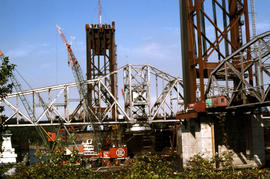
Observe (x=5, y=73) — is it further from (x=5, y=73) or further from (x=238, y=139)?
(x=238, y=139)

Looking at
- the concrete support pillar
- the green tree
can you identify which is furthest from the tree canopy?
the concrete support pillar

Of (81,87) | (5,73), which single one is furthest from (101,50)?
(5,73)

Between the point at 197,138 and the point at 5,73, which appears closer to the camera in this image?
the point at 5,73

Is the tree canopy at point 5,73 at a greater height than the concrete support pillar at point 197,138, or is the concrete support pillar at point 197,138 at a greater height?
the tree canopy at point 5,73

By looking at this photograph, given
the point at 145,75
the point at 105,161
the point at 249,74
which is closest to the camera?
the point at 249,74

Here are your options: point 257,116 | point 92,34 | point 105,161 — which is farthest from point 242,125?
point 92,34

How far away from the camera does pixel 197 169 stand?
21.2 m

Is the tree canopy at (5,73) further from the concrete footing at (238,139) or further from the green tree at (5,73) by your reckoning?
the concrete footing at (238,139)

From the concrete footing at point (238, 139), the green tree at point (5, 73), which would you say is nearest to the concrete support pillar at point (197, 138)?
the concrete footing at point (238, 139)

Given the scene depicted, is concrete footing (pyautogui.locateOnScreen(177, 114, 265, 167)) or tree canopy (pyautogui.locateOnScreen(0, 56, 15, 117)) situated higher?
tree canopy (pyautogui.locateOnScreen(0, 56, 15, 117))

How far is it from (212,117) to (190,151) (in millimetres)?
6773

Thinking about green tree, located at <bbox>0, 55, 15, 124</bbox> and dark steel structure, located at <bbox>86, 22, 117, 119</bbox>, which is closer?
green tree, located at <bbox>0, 55, 15, 124</bbox>

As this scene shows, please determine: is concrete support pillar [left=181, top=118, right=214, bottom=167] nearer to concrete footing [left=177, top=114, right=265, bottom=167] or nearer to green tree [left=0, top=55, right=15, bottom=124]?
concrete footing [left=177, top=114, right=265, bottom=167]

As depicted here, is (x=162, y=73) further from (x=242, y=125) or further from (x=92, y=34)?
(x=242, y=125)
